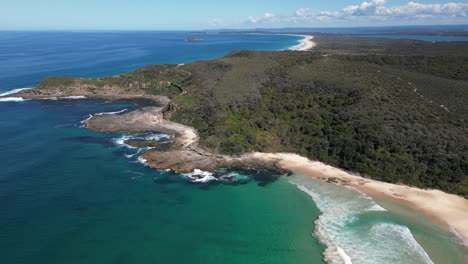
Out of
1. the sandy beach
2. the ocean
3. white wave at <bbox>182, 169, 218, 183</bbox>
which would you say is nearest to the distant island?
the sandy beach

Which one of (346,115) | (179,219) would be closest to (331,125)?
(346,115)

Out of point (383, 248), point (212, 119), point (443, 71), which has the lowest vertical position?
point (383, 248)

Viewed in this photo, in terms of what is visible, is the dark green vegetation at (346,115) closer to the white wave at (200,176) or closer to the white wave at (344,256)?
the white wave at (200,176)

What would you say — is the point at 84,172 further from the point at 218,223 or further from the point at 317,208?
the point at 317,208

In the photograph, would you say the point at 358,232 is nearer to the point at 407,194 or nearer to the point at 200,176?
the point at 407,194

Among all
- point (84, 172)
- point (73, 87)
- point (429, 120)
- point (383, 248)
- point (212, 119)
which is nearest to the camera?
point (383, 248)

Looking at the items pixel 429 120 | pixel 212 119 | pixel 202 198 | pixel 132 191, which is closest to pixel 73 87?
pixel 212 119

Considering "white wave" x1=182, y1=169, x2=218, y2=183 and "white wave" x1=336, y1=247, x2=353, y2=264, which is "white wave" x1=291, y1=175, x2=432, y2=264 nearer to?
"white wave" x1=336, y1=247, x2=353, y2=264
